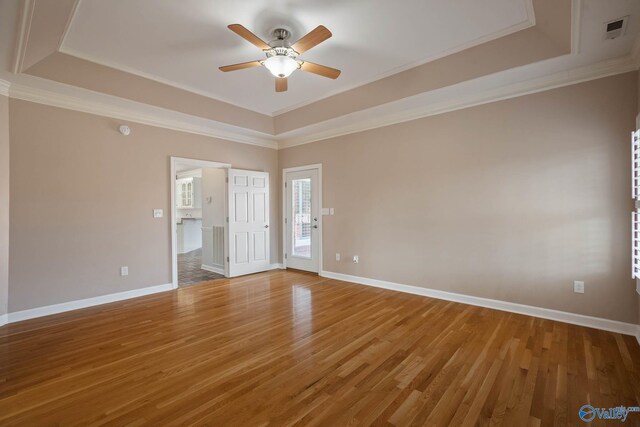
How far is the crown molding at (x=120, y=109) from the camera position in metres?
3.51

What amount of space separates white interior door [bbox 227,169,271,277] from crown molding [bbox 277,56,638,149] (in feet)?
3.75

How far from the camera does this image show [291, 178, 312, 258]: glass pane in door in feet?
19.8

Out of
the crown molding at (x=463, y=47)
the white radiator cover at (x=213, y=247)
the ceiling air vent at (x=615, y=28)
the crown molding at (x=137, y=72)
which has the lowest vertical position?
the white radiator cover at (x=213, y=247)

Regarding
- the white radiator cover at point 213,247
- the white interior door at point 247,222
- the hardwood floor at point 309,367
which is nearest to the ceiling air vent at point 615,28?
the hardwood floor at point 309,367

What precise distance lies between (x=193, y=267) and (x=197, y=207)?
119 inches

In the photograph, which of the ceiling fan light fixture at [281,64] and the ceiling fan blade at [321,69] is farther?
the ceiling fan blade at [321,69]

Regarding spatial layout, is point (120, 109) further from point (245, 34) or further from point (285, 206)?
point (285, 206)

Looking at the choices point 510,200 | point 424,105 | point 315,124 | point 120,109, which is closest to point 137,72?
point 120,109

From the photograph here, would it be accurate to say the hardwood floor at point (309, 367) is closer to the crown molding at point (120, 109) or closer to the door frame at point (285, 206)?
the door frame at point (285, 206)

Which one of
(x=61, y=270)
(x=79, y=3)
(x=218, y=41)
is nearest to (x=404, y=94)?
(x=218, y=41)

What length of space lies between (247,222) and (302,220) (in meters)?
1.14

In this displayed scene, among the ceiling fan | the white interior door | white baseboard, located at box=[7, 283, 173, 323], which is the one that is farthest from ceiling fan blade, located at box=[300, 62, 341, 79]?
white baseboard, located at box=[7, 283, 173, 323]

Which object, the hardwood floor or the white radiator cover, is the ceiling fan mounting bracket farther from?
the white radiator cover

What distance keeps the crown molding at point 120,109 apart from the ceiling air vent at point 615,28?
481 centimetres
